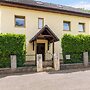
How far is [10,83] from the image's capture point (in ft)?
37.0

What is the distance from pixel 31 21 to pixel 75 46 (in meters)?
4.74

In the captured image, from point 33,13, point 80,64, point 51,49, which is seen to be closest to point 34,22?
point 33,13

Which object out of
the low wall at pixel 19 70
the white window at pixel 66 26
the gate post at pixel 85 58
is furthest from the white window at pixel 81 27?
the low wall at pixel 19 70

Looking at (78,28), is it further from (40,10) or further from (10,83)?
(10,83)

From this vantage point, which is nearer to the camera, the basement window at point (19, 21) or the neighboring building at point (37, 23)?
the neighboring building at point (37, 23)

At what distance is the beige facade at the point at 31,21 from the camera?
18.1 metres

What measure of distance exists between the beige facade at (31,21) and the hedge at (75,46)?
2.93 metres

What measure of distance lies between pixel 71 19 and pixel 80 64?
6.04 meters

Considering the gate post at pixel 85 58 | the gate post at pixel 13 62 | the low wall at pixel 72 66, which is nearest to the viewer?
the gate post at pixel 13 62

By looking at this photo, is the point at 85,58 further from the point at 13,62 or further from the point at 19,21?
the point at 19,21

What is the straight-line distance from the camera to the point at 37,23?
19562mm

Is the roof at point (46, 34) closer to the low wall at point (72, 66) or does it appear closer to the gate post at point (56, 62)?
the gate post at point (56, 62)

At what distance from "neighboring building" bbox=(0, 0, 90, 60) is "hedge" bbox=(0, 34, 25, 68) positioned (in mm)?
2922

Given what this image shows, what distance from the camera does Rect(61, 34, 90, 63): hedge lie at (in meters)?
17.6
